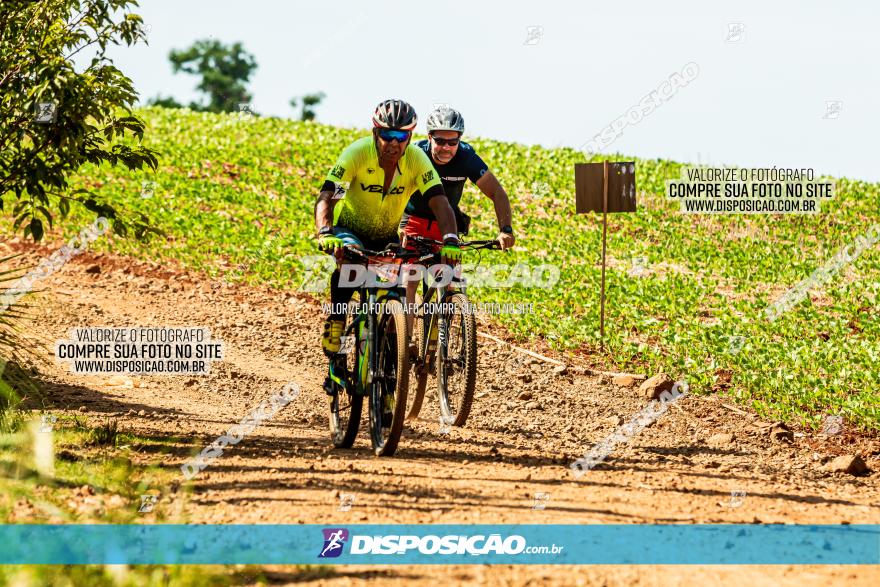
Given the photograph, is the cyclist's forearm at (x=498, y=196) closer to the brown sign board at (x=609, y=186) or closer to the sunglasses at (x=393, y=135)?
the sunglasses at (x=393, y=135)

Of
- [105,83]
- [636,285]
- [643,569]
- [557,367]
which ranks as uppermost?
[105,83]

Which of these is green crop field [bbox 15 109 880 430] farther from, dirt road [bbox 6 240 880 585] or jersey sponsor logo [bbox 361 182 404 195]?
jersey sponsor logo [bbox 361 182 404 195]

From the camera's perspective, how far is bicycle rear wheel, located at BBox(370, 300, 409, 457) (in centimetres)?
699

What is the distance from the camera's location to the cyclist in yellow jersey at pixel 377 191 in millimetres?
7328

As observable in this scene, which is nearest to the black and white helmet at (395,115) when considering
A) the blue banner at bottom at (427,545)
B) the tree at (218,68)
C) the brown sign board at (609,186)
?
the blue banner at bottom at (427,545)

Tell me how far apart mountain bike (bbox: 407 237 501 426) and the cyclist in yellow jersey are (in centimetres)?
90

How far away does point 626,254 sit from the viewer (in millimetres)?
21312

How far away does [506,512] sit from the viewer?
19.3 ft

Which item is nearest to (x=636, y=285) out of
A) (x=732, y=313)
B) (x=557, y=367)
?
(x=732, y=313)

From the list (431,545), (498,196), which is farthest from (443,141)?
(431,545)

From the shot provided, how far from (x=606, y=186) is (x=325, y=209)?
7.28 metres

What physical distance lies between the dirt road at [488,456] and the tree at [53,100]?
1.94 m

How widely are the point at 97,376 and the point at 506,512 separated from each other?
7.51 m

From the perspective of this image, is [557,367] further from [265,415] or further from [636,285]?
[636,285]
